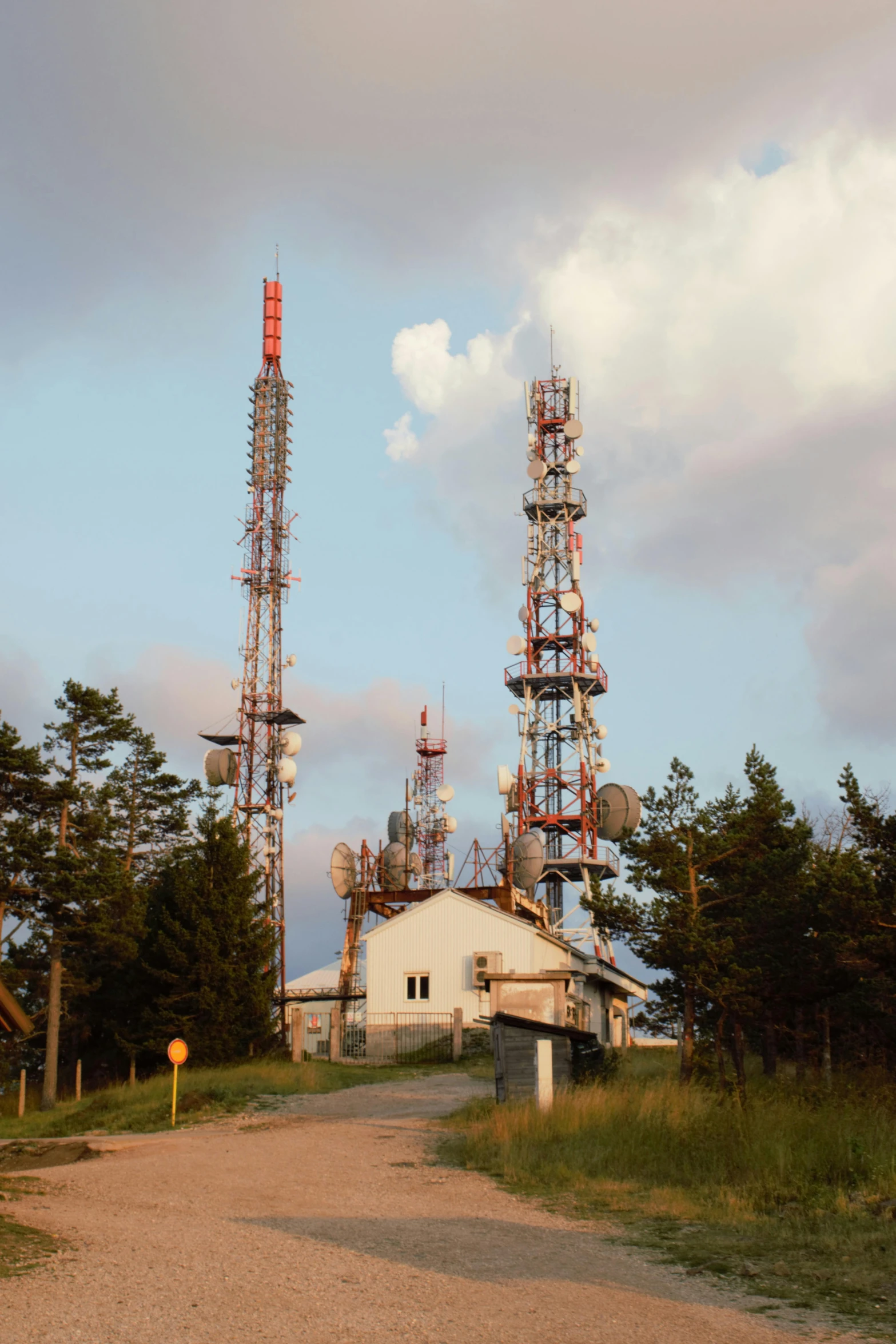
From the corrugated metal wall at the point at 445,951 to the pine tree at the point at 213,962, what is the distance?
215 inches

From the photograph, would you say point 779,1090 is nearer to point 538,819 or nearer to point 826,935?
point 826,935

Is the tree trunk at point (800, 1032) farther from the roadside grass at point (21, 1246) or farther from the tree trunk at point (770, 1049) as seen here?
the roadside grass at point (21, 1246)

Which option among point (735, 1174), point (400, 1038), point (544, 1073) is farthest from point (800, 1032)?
point (735, 1174)

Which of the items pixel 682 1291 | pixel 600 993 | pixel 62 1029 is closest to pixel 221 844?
pixel 62 1029

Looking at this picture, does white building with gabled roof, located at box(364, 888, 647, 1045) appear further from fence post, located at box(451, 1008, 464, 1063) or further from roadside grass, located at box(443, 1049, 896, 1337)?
roadside grass, located at box(443, 1049, 896, 1337)

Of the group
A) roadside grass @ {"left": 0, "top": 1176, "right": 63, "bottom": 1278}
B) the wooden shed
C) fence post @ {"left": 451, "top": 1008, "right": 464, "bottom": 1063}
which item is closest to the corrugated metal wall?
fence post @ {"left": 451, "top": 1008, "right": 464, "bottom": 1063}

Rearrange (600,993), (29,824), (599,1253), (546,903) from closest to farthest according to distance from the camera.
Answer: (599,1253)
(29,824)
(600,993)
(546,903)

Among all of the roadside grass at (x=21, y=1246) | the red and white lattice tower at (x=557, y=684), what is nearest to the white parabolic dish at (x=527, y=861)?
the red and white lattice tower at (x=557, y=684)

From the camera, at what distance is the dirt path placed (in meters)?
7.89

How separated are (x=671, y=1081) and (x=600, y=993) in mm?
28761

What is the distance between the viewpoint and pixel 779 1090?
734 inches

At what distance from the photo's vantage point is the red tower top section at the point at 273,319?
55219 mm

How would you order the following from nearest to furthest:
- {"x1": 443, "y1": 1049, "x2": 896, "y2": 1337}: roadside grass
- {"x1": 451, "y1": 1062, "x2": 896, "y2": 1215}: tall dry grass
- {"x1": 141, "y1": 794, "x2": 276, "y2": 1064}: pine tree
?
1. {"x1": 443, "y1": 1049, "x2": 896, "y2": 1337}: roadside grass
2. {"x1": 451, "y1": 1062, "x2": 896, "y2": 1215}: tall dry grass
3. {"x1": 141, "y1": 794, "x2": 276, "y2": 1064}: pine tree

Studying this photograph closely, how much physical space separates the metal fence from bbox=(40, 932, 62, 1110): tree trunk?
9.04 m
